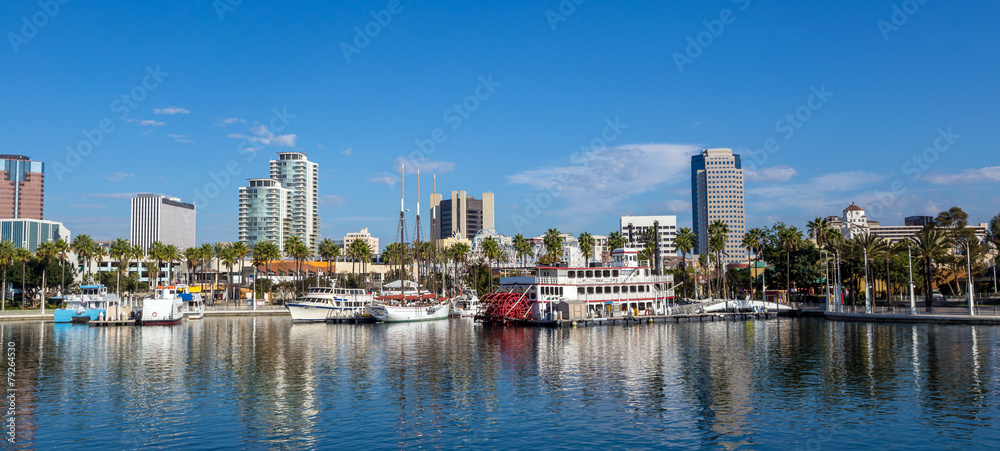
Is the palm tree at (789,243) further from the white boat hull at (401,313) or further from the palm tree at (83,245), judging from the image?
the palm tree at (83,245)

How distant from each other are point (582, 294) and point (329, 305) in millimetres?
34767

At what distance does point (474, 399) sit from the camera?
34938 millimetres

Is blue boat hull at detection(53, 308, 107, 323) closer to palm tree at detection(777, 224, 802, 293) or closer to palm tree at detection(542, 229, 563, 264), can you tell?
palm tree at detection(542, 229, 563, 264)

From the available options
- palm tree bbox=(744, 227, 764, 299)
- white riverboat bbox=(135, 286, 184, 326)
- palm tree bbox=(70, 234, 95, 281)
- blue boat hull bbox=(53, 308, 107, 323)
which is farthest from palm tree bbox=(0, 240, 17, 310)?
palm tree bbox=(744, 227, 764, 299)

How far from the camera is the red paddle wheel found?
88750mm

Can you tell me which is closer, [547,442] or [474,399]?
[547,442]

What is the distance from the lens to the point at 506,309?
89375 millimetres

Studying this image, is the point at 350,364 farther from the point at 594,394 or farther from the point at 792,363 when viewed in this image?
the point at 792,363

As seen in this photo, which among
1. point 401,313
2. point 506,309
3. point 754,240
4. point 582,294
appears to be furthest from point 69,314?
point 754,240

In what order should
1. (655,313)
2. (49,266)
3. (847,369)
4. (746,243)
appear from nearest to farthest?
(847,369), (655,313), (746,243), (49,266)

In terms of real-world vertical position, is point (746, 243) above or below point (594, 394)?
above

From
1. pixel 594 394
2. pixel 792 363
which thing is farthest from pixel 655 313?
pixel 594 394

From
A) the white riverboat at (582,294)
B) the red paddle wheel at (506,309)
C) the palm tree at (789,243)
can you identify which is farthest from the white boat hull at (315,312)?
the palm tree at (789,243)

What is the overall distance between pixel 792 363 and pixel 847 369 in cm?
408
